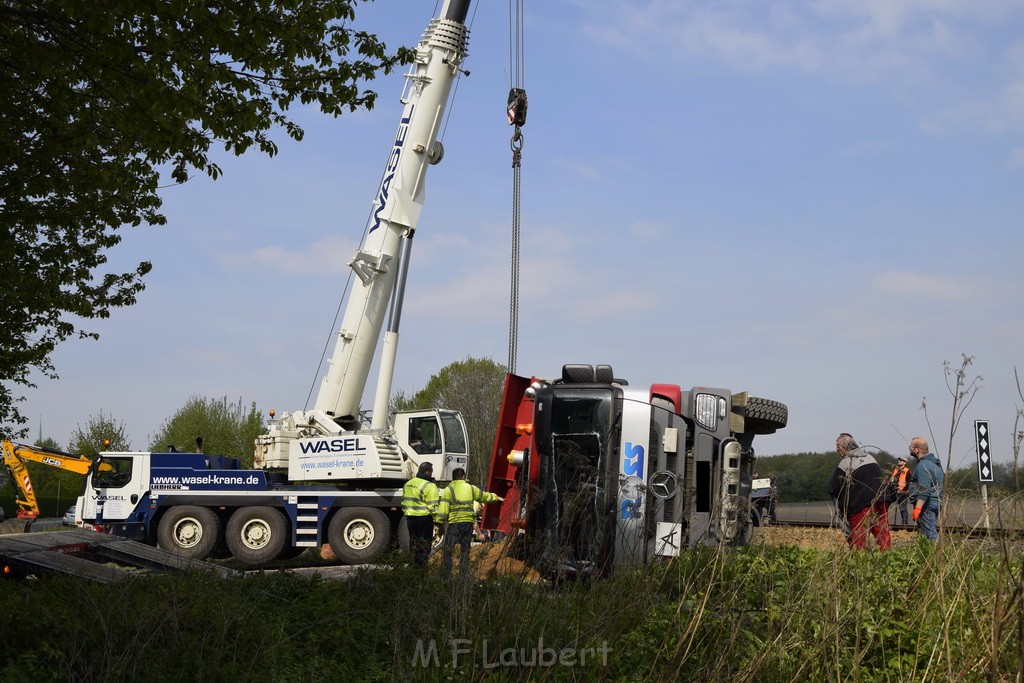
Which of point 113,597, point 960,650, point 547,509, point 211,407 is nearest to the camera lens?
point 960,650

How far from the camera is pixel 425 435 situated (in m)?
18.4

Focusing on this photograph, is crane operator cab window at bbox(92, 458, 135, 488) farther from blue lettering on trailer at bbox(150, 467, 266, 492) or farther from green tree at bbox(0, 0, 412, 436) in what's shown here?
green tree at bbox(0, 0, 412, 436)

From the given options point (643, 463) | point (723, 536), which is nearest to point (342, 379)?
Result: point (643, 463)

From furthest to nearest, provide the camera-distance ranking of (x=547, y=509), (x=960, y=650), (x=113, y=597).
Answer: (x=547, y=509), (x=113, y=597), (x=960, y=650)

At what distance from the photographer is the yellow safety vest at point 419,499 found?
1276 cm

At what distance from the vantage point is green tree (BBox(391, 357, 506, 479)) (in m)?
50.7

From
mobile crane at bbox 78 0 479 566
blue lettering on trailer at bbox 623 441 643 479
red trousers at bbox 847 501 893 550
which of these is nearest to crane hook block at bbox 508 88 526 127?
mobile crane at bbox 78 0 479 566

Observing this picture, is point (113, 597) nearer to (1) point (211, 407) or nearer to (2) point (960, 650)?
(2) point (960, 650)

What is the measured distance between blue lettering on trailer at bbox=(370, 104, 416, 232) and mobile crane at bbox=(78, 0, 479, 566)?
2cm

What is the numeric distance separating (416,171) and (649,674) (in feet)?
43.9

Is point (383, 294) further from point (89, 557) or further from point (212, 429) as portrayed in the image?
point (212, 429)

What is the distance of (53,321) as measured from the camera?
16.2 metres

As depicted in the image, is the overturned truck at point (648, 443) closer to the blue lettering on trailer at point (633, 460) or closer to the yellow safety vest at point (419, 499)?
the blue lettering on trailer at point (633, 460)

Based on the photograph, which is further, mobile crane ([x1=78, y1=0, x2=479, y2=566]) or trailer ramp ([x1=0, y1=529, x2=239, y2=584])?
mobile crane ([x1=78, y1=0, x2=479, y2=566])
